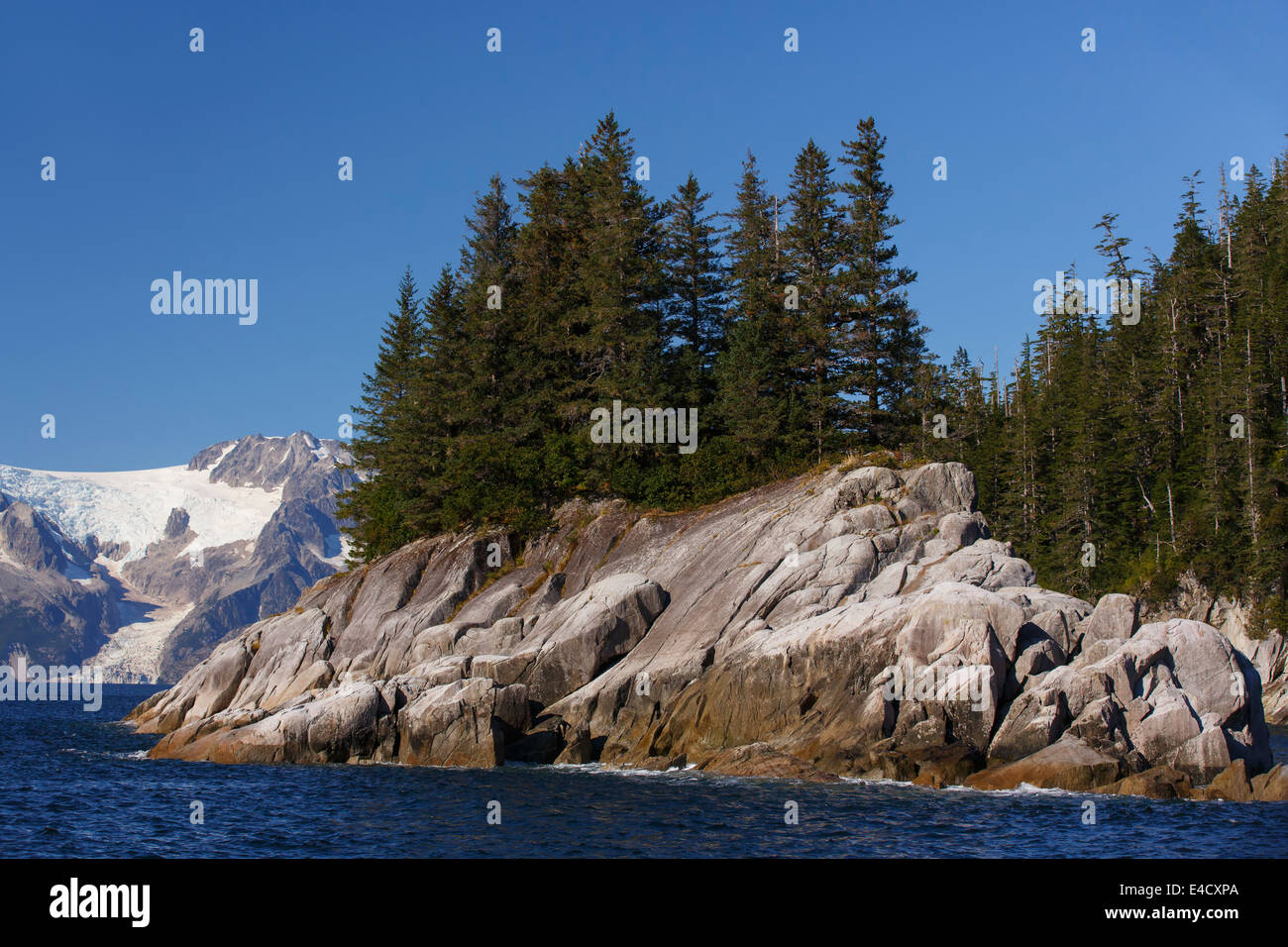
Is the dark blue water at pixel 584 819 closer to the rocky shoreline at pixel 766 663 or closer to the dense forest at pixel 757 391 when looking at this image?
the rocky shoreline at pixel 766 663

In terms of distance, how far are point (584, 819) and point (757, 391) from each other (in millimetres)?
31587

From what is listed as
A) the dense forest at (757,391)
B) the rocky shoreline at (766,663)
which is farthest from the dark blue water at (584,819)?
the dense forest at (757,391)

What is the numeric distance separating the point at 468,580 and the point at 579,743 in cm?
1761

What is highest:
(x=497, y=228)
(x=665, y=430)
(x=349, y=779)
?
(x=497, y=228)

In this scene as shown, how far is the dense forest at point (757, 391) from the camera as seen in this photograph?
184ft

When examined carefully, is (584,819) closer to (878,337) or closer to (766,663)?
(766,663)

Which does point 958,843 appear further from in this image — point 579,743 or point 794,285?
point 794,285

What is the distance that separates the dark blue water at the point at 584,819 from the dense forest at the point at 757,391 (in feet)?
75.6

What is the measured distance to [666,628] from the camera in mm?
45375

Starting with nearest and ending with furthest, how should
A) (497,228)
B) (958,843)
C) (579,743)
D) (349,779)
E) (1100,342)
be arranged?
(958,843) < (349,779) < (579,743) < (497,228) < (1100,342)

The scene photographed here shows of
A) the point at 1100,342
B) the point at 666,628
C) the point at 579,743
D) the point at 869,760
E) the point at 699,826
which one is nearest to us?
the point at 699,826

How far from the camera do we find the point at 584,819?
28484mm

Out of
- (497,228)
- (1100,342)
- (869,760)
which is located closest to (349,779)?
(869,760)

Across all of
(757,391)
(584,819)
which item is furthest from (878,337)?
(584,819)
